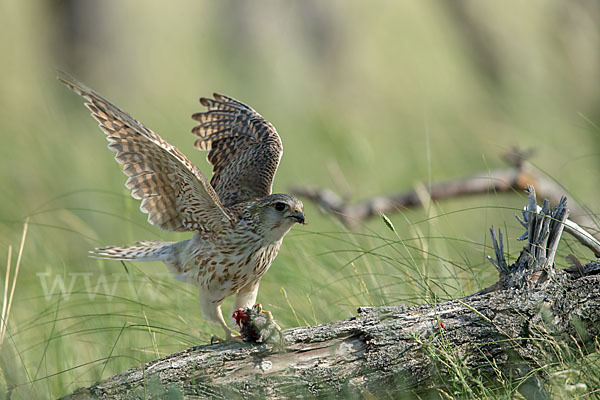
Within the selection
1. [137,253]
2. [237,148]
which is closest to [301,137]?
[237,148]

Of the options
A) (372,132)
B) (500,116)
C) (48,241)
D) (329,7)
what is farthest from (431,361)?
(329,7)

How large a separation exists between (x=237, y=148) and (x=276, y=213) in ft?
4.49

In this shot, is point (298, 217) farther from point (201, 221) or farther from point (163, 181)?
point (163, 181)

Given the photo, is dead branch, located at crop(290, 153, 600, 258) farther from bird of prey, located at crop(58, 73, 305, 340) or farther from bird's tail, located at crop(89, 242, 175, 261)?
bird's tail, located at crop(89, 242, 175, 261)

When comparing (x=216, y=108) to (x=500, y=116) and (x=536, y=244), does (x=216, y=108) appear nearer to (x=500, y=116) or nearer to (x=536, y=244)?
(x=536, y=244)

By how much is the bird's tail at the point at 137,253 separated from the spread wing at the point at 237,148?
577 millimetres

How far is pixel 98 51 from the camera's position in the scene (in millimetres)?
13023

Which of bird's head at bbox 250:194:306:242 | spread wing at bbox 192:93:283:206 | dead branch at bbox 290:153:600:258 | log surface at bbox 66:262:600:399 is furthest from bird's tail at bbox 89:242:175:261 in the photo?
log surface at bbox 66:262:600:399

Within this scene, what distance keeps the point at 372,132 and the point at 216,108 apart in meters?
7.85

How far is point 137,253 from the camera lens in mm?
4582

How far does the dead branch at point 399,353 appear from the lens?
9.77 ft

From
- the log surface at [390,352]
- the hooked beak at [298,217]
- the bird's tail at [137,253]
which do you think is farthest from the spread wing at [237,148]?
the log surface at [390,352]

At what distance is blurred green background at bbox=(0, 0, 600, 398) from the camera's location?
4414 mm

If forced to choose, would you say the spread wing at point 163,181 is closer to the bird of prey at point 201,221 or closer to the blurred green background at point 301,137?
the bird of prey at point 201,221
